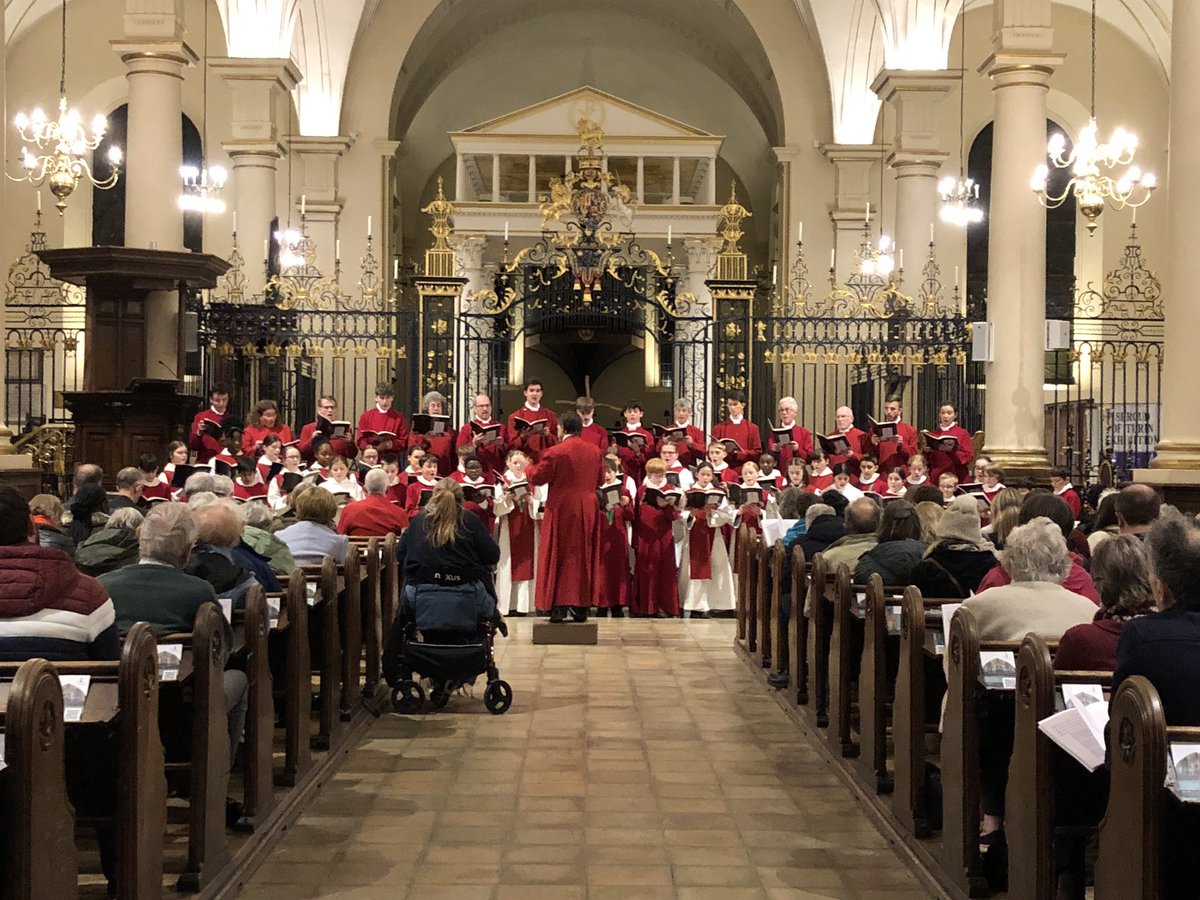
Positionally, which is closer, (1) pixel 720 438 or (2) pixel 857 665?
(2) pixel 857 665

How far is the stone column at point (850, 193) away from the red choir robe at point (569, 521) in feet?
41.3

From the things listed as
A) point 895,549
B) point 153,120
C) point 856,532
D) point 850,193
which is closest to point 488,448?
point 153,120

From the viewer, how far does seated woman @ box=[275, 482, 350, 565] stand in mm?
7723

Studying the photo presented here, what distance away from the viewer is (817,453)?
527 inches

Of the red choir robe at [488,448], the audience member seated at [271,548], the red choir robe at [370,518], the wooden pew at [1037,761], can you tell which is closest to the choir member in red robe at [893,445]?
the red choir robe at [488,448]

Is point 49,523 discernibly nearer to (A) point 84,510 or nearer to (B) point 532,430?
(A) point 84,510

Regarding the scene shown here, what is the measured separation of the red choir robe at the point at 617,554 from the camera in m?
12.3

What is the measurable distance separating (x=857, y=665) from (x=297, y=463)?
6469 millimetres

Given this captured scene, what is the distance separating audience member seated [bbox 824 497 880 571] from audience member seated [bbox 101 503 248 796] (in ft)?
11.7

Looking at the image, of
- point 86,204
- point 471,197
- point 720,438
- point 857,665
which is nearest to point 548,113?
point 471,197

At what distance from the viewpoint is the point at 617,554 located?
12531mm

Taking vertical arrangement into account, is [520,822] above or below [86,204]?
below

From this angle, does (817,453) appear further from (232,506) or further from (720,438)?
(232,506)

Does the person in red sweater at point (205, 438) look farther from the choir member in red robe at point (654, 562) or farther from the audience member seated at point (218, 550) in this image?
the audience member seated at point (218, 550)
